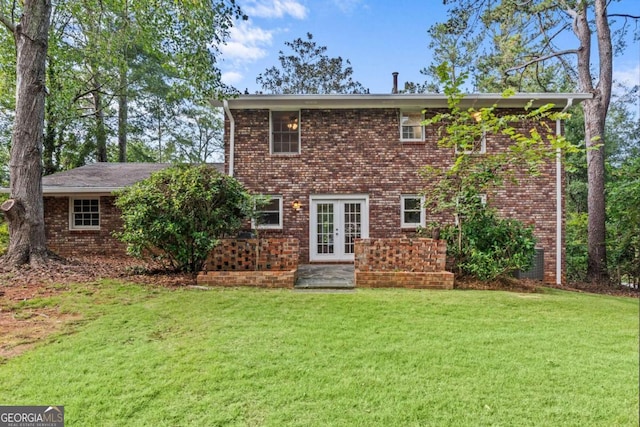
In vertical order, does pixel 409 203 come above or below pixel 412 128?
below

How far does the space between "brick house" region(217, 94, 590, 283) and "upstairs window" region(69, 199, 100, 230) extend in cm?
526

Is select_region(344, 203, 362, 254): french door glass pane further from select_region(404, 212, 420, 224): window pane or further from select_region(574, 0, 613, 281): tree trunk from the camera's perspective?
select_region(574, 0, 613, 281): tree trunk

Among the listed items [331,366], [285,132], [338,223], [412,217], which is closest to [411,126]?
[412,217]

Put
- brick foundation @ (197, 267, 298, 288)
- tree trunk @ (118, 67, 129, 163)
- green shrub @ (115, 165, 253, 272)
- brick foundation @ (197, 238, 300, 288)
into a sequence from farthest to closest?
tree trunk @ (118, 67, 129, 163) < brick foundation @ (197, 238, 300, 288) < green shrub @ (115, 165, 253, 272) < brick foundation @ (197, 267, 298, 288)

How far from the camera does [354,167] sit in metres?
9.87

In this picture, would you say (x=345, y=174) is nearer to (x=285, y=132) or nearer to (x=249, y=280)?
(x=285, y=132)

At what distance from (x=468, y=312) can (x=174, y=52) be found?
341 inches

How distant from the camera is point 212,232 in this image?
23.0ft

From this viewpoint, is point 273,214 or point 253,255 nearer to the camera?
point 253,255

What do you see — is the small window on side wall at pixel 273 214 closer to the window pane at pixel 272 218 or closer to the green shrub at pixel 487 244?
the window pane at pixel 272 218

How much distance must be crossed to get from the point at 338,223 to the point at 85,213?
8815 mm

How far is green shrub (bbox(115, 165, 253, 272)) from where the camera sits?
6.71 m

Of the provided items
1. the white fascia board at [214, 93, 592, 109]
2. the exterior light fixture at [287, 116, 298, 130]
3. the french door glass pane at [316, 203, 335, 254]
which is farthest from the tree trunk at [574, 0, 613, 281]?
the exterior light fixture at [287, 116, 298, 130]

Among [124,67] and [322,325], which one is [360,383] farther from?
[124,67]
